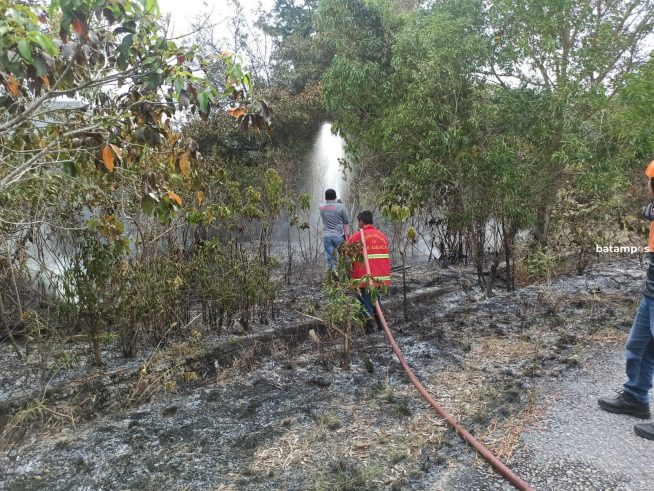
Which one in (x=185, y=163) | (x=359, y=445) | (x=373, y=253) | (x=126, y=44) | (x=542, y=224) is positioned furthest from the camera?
(x=542, y=224)

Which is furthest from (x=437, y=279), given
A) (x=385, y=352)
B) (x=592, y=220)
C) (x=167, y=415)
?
(x=167, y=415)

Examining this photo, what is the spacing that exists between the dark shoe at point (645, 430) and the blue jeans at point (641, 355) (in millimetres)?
236

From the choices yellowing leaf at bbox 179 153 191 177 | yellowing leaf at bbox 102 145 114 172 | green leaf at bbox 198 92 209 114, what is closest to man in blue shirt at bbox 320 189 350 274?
yellowing leaf at bbox 179 153 191 177

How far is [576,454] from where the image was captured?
2.76 m

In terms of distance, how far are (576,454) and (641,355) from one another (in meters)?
0.81

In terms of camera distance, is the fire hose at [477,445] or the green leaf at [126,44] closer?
the green leaf at [126,44]

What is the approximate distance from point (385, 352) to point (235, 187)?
283 cm

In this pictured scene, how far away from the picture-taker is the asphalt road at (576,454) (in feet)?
8.25

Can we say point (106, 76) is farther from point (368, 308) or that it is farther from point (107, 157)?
point (368, 308)

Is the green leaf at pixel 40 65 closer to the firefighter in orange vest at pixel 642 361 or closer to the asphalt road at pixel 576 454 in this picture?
the asphalt road at pixel 576 454

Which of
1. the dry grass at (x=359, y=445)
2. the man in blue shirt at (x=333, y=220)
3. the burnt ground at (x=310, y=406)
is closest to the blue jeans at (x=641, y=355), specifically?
the burnt ground at (x=310, y=406)

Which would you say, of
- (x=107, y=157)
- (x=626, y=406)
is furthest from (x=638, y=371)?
(x=107, y=157)

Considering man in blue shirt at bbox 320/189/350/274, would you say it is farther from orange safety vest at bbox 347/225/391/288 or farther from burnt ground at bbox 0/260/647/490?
orange safety vest at bbox 347/225/391/288

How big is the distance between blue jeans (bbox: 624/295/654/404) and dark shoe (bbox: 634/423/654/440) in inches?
9.3
